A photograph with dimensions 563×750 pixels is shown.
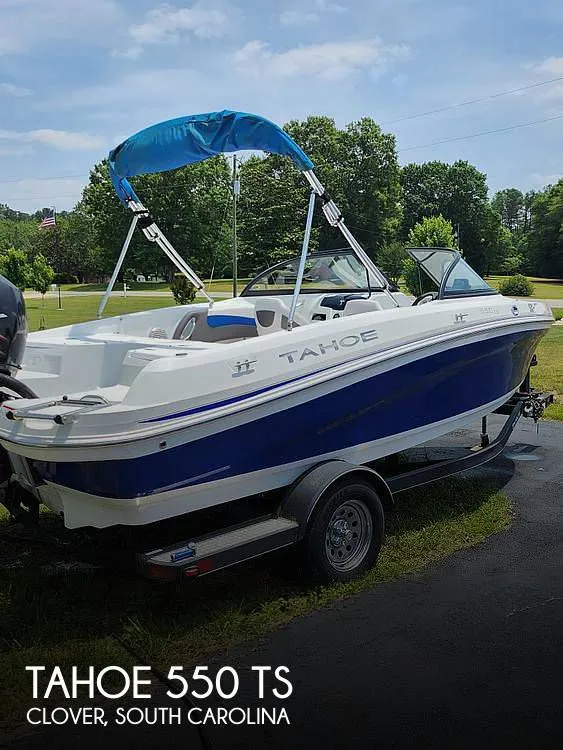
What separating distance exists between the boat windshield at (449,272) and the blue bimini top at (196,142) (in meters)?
1.47

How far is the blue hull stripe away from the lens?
368 centimetres

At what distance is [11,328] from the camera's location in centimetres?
430

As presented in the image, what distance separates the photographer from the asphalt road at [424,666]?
296cm

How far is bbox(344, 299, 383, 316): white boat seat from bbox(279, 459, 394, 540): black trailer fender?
62.4 inches

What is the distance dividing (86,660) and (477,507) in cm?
318

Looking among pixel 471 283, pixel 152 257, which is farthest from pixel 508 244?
pixel 471 283

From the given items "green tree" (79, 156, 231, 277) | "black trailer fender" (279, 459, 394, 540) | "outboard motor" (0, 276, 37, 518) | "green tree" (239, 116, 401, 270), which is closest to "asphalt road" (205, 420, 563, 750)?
"black trailer fender" (279, 459, 394, 540)

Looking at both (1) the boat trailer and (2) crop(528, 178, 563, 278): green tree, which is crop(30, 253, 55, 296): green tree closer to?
(1) the boat trailer

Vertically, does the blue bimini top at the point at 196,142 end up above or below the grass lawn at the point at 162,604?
above

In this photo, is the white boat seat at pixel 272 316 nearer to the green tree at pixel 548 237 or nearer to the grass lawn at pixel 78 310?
the grass lawn at pixel 78 310

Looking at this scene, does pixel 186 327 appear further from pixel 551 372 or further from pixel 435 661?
pixel 551 372

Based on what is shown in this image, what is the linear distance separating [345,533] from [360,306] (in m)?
1.99

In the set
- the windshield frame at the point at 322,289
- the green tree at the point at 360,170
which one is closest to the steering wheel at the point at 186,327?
the windshield frame at the point at 322,289

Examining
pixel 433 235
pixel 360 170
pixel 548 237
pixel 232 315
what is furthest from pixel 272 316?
pixel 548 237
